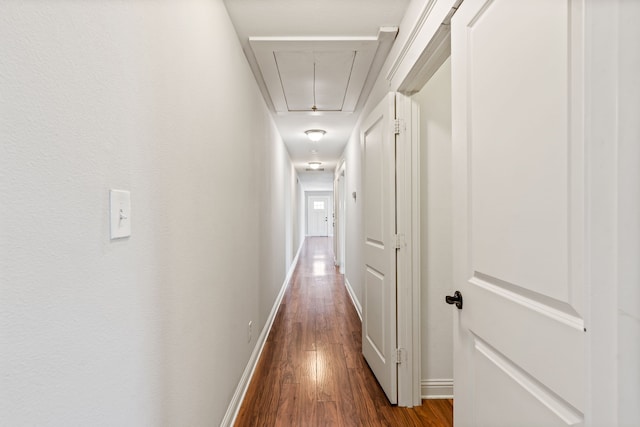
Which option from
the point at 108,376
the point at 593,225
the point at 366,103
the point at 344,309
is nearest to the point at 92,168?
the point at 108,376

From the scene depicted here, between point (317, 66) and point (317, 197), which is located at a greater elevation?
point (317, 66)

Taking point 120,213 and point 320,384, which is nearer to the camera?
point 120,213

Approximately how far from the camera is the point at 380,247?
7.32 ft

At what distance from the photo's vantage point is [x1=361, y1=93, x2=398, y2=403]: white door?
6.60ft

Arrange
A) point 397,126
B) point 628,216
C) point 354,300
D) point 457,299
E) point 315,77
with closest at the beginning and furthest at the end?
point 628,216 → point 457,299 → point 397,126 → point 315,77 → point 354,300

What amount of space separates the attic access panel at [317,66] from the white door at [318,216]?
11.0m

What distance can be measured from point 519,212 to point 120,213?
1055 millimetres

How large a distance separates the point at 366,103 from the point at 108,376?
2.87 m

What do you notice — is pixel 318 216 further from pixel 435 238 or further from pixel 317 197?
pixel 435 238

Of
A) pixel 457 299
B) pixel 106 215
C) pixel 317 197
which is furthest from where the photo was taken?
pixel 317 197

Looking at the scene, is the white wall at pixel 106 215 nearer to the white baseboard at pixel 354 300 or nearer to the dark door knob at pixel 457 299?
the dark door knob at pixel 457 299

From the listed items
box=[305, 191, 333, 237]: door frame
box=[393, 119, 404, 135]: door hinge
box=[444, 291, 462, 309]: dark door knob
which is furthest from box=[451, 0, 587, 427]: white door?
box=[305, 191, 333, 237]: door frame

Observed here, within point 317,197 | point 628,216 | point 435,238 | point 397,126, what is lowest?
point 435,238

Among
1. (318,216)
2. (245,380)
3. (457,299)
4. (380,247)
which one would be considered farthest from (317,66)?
(318,216)
